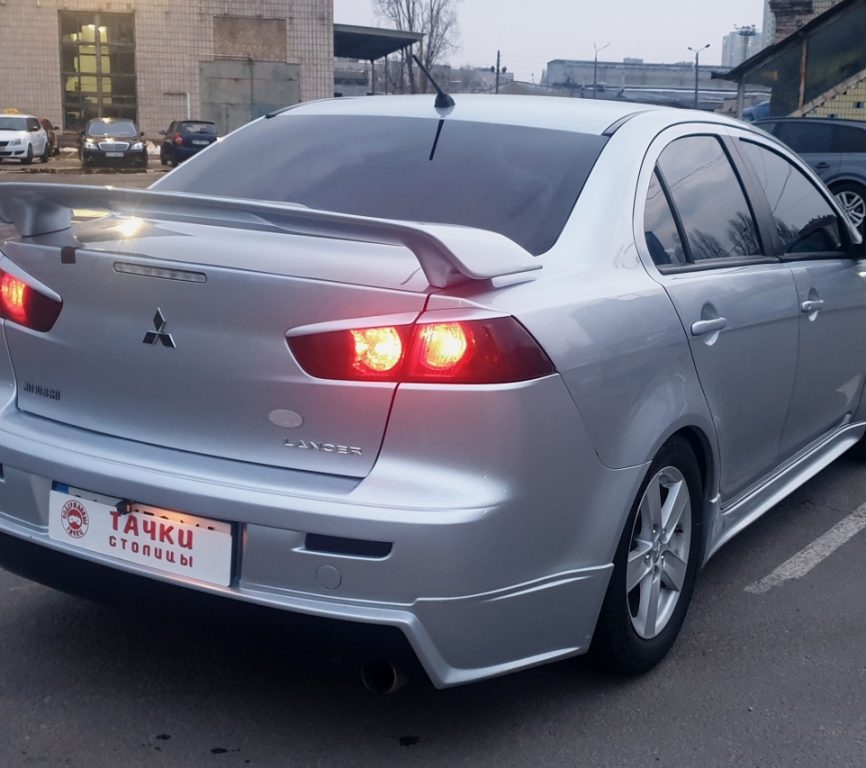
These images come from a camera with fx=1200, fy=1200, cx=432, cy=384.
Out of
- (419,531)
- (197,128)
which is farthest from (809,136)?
(197,128)

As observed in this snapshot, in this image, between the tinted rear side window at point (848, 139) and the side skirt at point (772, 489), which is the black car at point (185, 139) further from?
the side skirt at point (772, 489)

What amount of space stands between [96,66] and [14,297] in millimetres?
43875

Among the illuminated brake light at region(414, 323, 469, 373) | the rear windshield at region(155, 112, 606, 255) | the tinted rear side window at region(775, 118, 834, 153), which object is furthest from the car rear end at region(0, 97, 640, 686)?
the tinted rear side window at region(775, 118, 834, 153)

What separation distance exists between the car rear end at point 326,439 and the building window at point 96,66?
4384cm

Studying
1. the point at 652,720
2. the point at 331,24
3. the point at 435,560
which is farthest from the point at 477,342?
the point at 331,24

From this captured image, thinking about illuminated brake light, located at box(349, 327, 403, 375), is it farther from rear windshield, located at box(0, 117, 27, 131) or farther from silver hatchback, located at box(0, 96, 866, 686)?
rear windshield, located at box(0, 117, 27, 131)

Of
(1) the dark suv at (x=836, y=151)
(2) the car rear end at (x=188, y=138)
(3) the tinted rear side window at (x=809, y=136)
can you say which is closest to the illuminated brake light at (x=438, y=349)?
(1) the dark suv at (x=836, y=151)

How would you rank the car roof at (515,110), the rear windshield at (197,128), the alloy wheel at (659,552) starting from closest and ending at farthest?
the alloy wheel at (659,552) < the car roof at (515,110) < the rear windshield at (197,128)

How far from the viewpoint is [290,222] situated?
268 centimetres

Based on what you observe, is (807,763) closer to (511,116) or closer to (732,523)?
(732,523)

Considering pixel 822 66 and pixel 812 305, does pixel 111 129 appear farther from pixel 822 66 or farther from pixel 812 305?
pixel 812 305

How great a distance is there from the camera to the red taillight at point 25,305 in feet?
9.82

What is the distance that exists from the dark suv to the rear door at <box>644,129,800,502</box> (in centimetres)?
1147

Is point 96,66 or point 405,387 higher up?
point 96,66
